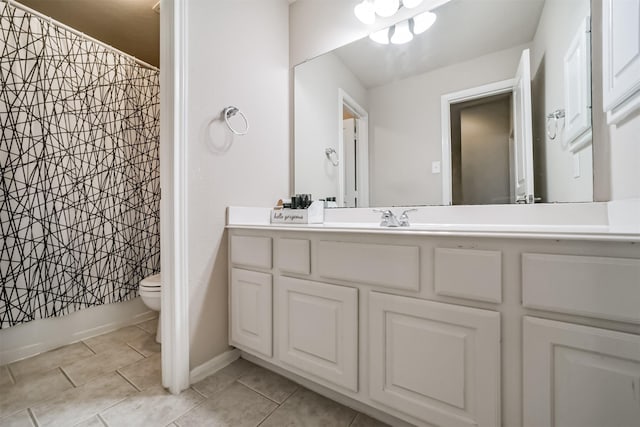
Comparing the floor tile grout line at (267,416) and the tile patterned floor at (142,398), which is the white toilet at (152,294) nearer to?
the tile patterned floor at (142,398)

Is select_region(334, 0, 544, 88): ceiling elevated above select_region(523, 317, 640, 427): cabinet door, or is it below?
above

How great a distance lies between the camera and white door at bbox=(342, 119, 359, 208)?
5.44ft

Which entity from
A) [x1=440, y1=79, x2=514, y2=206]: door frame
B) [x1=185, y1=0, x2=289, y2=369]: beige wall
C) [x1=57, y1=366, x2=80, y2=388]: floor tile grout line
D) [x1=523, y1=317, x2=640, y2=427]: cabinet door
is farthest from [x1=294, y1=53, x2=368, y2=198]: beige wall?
[x1=57, y1=366, x2=80, y2=388]: floor tile grout line

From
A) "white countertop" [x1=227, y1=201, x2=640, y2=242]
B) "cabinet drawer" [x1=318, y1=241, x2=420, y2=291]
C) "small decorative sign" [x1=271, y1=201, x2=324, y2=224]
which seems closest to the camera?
"white countertop" [x1=227, y1=201, x2=640, y2=242]

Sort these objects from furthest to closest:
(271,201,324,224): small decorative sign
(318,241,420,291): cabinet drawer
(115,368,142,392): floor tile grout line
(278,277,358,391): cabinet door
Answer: (271,201,324,224): small decorative sign → (115,368,142,392): floor tile grout line → (278,277,358,391): cabinet door → (318,241,420,291): cabinet drawer

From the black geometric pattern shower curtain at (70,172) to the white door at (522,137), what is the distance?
248 centimetres

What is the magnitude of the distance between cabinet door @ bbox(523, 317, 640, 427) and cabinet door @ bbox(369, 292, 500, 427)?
0.08 m

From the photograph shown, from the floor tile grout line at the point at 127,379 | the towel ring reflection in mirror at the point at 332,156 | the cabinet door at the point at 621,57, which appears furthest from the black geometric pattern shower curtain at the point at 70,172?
the cabinet door at the point at 621,57

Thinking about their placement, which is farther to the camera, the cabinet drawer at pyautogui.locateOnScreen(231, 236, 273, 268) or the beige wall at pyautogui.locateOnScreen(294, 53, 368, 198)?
the beige wall at pyautogui.locateOnScreen(294, 53, 368, 198)

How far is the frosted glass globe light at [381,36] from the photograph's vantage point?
1.52 m

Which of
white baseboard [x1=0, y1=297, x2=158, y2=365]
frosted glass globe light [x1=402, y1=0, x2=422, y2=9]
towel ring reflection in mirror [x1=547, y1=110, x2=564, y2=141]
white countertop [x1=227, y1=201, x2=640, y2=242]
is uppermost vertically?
frosted glass globe light [x1=402, y1=0, x2=422, y2=9]

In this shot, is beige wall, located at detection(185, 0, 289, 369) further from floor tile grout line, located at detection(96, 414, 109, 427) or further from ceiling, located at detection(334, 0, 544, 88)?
ceiling, located at detection(334, 0, 544, 88)

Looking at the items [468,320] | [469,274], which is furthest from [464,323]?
[469,274]

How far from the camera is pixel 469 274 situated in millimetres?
786
